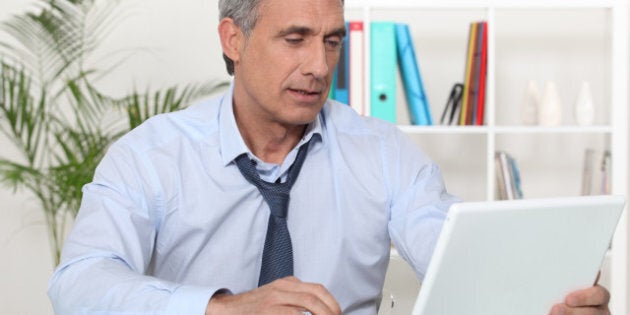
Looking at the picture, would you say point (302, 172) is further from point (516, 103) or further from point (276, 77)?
point (516, 103)

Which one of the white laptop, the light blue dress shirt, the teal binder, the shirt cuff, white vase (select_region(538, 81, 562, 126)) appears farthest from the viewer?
white vase (select_region(538, 81, 562, 126))

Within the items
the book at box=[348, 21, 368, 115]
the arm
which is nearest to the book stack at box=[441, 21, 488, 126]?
the book at box=[348, 21, 368, 115]

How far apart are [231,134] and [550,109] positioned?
1.98 m

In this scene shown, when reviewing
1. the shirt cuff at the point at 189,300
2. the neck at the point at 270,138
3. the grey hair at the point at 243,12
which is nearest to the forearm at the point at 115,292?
the shirt cuff at the point at 189,300

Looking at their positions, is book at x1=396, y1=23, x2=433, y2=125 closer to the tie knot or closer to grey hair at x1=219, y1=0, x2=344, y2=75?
grey hair at x1=219, y1=0, x2=344, y2=75

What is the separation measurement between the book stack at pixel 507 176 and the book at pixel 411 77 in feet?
1.03

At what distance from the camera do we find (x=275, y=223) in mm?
1668

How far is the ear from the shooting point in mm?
1809

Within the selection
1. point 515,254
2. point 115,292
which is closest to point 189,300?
point 115,292

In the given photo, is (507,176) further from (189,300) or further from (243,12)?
(189,300)

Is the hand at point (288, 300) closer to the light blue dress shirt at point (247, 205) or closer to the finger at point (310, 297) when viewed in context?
the finger at point (310, 297)

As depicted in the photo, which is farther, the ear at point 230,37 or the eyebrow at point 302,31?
the ear at point 230,37

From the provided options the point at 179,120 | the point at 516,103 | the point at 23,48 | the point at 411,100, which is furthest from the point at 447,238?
the point at 23,48

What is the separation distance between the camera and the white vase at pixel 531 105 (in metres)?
3.46
